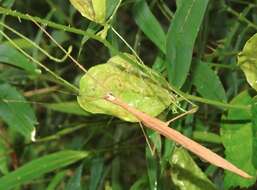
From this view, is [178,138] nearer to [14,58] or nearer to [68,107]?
[14,58]

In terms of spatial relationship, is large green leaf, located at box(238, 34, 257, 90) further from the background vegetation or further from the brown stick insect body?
the brown stick insect body

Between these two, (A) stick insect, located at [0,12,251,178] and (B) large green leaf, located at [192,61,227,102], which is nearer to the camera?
(A) stick insect, located at [0,12,251,178]

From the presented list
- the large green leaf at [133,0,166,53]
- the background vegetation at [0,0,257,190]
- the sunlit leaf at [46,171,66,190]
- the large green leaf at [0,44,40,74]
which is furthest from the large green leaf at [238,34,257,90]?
the sunlit leaf at [46,171,66,190]

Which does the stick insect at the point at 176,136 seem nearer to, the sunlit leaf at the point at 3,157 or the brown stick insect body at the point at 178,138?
the brown stick insect body at the point at 178,138

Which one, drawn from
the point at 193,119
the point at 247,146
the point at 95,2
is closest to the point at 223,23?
the point at 193,119

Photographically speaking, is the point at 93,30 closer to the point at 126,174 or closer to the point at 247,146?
the point at 247,146

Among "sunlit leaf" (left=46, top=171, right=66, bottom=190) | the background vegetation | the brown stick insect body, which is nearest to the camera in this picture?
the brown stick insect body

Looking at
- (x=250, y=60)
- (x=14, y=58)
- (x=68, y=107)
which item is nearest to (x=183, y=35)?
(x=250, y=60)

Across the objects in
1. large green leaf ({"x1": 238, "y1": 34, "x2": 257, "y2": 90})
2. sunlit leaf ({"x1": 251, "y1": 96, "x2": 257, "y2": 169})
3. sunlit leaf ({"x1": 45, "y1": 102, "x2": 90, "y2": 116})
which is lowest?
sunlit leaf ({"x1": 251, "y1": 96, "x2": 257, "y2": 169})

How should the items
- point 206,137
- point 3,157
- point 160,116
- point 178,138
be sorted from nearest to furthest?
1. point 178,138
2. point 160,116
3. point 206,137
4. point 3,157
